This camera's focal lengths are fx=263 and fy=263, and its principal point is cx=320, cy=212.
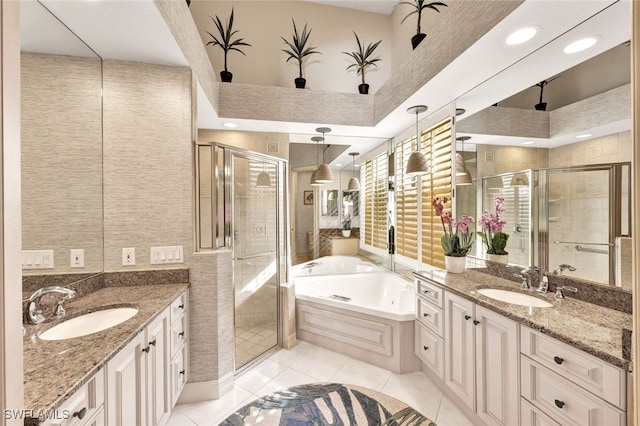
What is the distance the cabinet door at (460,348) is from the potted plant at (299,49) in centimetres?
252

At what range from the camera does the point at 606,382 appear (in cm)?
100

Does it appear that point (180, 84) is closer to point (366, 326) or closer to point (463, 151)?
point (463, 151)

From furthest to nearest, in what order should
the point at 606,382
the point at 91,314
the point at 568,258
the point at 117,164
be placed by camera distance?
the point at 117,164 < the point at 568,258 < the point at 91,314 < the point at 606,382

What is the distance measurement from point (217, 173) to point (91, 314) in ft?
3.87

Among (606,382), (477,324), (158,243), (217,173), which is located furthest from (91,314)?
(606,382)

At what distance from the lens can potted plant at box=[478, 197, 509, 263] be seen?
2011 mm

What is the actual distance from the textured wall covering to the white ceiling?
18 cm

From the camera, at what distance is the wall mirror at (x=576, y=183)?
1.33 m

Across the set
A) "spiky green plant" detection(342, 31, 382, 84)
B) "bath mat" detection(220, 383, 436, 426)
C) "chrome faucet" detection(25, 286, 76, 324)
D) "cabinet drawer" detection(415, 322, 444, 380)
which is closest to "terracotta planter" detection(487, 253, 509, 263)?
"cabinet drawer" detection(415, 322, 444, 380)

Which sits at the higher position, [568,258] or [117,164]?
[117,164]

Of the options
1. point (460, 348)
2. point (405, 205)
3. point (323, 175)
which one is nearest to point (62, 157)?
point (323, 175)

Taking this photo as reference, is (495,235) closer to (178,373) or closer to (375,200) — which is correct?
(375,200)

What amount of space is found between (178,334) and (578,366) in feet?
6.95

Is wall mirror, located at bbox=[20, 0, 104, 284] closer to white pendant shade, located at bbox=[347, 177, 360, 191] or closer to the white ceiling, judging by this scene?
the white ceiling
